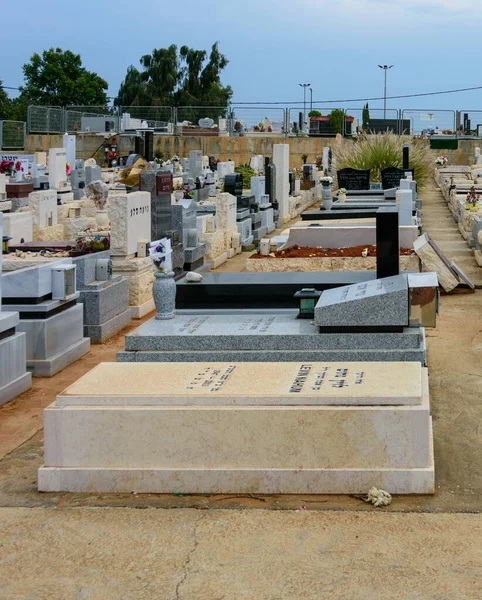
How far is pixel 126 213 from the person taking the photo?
11.4 metres

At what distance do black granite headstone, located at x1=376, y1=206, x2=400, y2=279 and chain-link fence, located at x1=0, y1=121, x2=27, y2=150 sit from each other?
119 feet

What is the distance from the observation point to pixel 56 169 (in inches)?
915

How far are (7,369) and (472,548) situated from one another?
4.28m

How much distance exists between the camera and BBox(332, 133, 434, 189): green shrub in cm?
2909

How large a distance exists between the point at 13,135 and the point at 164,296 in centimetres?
3797

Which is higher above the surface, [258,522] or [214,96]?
[214,96]

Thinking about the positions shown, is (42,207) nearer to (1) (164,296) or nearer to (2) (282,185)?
(1) (164,296)

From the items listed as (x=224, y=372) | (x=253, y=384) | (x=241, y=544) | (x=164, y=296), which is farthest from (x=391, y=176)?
(x=241, y=544)

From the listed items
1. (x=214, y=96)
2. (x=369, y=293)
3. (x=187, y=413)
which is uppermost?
(x=214, y=96)

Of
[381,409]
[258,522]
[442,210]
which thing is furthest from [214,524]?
[442,210]

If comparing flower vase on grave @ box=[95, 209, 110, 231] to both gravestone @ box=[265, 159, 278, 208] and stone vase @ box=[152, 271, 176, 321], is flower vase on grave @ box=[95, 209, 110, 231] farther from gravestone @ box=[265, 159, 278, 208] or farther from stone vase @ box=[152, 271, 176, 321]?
gravestone @ box=[265, 159, 278, 208]

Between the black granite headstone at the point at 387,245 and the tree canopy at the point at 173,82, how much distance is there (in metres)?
72.0

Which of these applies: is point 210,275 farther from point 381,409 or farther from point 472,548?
point 472,548

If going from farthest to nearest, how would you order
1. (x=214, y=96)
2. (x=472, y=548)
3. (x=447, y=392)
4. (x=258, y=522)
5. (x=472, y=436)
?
1. (x=214, y=96)
2. (x=447, y=392)
3. (x=472, y=436)
4. (x=258, y=522)
5. (x=472, y=548)
